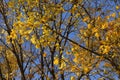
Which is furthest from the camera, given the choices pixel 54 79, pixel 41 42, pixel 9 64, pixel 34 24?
pixel 9 64

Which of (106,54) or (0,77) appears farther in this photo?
(0,77)

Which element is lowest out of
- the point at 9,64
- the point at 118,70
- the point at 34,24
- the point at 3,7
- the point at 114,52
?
the point at 118,70

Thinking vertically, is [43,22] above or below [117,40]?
above

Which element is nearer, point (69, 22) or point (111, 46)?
point (111, 46)

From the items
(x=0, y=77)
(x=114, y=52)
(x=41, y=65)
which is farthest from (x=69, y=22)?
(x=114, y=52)

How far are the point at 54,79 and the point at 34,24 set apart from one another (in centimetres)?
465

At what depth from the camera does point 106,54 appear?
23.4ft

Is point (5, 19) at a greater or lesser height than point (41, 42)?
greater

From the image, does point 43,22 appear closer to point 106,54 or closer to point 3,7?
point 106,54

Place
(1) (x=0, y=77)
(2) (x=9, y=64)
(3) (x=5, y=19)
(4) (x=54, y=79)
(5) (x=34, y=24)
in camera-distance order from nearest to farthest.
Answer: (5) (x=34, y=24) → (4) (x=54, y=79) → (3) (x=5, y=19) → (1) (x=0, y=77) → (2) (x=9, y=64)

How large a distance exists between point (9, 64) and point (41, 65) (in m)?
3.79

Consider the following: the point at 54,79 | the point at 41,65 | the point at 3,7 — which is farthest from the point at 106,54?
the point at 3,7

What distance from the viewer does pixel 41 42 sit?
7367 mm

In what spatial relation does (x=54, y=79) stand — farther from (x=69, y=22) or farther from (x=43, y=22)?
(x=43, y=22)
